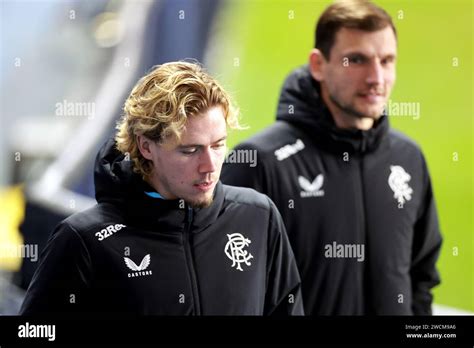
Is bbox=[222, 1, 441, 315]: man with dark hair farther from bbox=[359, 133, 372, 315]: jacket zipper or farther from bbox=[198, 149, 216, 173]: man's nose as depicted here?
bbox=[198, 149, 216, 173]: man's nose

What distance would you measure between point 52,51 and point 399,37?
4.65 feet

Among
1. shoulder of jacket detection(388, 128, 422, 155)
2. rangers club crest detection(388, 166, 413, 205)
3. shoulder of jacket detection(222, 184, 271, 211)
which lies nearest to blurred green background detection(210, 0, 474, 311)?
shoulder of jacket detection(388, 128, 422, 155)

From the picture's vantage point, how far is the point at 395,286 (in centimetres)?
362

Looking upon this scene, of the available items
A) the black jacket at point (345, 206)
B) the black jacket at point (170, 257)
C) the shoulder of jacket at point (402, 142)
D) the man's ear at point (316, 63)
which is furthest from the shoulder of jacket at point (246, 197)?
the shoulder of jacket at point (402, 142)

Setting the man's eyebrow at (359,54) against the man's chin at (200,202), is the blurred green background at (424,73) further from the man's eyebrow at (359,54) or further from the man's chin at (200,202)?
the man's chin at (200,202)

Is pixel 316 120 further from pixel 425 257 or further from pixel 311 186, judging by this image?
pixel 425 257

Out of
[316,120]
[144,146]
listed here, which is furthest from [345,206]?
[144,146]

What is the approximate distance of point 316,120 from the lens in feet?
11.9

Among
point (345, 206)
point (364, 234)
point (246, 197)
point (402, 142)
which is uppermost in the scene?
point (402, 142)

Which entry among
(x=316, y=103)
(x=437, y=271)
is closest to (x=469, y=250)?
(x=437, y=271)

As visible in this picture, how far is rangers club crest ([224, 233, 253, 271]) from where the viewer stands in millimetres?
3221

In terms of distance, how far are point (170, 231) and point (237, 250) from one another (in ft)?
0.82

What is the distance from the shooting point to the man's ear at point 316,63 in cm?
364

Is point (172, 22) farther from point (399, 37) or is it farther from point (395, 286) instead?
point (395, 286)
